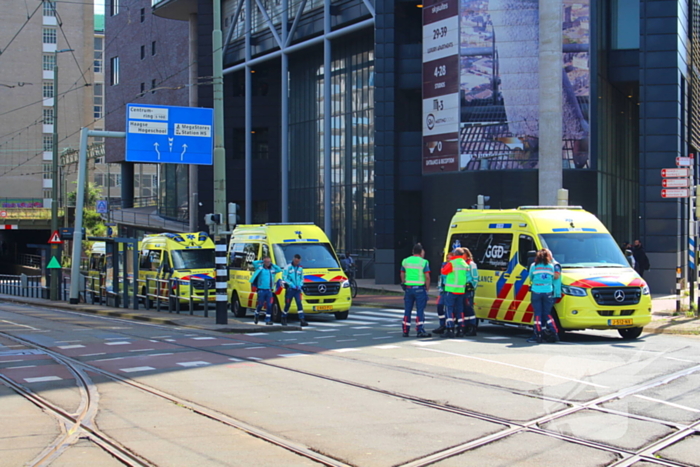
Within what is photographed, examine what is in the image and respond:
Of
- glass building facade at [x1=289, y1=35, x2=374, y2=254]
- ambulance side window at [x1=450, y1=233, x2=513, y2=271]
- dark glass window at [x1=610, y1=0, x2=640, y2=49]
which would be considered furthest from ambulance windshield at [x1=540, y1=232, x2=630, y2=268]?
glass building facade at [x1=289, y1=35, x2=374, y2=254]

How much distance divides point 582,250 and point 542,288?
1.77m

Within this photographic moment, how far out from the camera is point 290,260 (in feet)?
67.3

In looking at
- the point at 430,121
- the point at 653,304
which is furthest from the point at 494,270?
the point at 430,121

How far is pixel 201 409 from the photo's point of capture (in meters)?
9.01

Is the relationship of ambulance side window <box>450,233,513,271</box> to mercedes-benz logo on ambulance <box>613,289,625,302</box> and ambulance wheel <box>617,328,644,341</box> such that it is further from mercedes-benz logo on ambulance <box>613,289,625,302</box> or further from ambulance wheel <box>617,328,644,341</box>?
ambulance wheel <box>617,328,644,341</box>

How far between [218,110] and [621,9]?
20.1 m

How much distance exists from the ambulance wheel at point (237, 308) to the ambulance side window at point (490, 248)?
6850 mm

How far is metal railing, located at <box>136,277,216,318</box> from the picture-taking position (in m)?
23.6

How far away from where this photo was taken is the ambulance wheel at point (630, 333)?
15.4 meters

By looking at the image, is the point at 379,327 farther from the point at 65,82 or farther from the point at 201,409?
the point at 65,82

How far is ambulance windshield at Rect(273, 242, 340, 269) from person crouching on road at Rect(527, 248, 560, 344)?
7.22 metres

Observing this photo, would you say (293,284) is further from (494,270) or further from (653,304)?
(653,304)

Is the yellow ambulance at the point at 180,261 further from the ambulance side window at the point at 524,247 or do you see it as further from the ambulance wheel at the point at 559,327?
the ambulance wheel at the point at 559,327

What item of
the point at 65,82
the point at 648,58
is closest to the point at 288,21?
the point at 648,58
